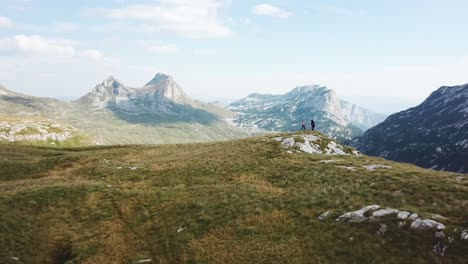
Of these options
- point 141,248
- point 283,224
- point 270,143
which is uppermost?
point 270,143

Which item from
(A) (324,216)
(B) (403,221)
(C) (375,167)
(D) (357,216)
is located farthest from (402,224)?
(C) (375,167)

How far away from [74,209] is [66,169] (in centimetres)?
2366

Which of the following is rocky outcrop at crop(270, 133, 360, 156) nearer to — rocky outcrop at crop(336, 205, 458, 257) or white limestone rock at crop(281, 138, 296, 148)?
white limestone rock at crop(281, 138, 296, 148)

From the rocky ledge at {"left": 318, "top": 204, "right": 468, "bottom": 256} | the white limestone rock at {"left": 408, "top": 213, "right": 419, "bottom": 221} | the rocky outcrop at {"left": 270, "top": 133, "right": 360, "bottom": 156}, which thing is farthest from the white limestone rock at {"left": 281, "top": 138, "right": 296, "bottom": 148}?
the white limestone rock at {"left": 408, "top": 213, "right": 419, "bottom": 221}

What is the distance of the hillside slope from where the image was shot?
26891 mm

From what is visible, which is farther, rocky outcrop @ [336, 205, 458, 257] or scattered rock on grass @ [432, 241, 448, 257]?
rocky outcrop @ [336, 205, 458, 257]

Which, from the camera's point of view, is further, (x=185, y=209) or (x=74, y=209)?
(x=74, y=209)

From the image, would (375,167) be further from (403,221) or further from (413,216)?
(403,221)

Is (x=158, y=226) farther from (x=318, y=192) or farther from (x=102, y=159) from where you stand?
(x=102, y=159)

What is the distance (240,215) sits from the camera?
113ft

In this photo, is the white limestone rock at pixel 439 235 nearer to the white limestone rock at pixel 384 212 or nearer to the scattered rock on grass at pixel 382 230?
the scattered rock on grass at pixel 382 230

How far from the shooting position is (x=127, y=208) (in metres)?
39.5

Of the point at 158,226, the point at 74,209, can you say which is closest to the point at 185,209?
the point at 158,226

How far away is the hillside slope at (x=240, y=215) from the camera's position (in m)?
26.9
